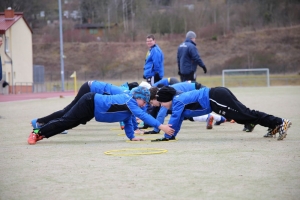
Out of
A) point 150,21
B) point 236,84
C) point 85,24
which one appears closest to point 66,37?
point 85,24

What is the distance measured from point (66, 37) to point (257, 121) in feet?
266

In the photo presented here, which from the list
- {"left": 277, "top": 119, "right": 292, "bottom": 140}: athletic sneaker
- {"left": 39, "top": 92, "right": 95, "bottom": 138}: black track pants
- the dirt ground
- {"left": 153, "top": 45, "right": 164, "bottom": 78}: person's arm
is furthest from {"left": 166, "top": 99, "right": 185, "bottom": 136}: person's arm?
{"left": 153, "top": 45, "right": 164, "bottom": 78}: person's arm

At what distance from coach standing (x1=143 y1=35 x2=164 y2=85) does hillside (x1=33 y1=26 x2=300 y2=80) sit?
5778 centimetres

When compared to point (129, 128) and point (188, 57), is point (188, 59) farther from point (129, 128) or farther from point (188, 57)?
point (129, 128)

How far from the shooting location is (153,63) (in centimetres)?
1625

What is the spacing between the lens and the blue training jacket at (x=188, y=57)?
1658 cm

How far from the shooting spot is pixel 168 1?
90.1 m

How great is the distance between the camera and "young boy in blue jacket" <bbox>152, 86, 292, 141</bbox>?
33.6 feet

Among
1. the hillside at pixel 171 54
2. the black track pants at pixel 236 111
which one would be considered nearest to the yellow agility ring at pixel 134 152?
the black track pants at pixel 236 111

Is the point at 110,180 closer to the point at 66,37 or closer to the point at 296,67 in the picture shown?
the point at 296,67

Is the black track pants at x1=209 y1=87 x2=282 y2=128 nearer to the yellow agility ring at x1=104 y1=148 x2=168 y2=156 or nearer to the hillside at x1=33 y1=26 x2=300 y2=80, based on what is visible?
the yellow agility ring at x1=104 y1=148 x2=168 y2=156

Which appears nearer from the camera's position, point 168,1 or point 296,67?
point 296,67

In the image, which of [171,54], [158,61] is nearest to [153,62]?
[158,61]

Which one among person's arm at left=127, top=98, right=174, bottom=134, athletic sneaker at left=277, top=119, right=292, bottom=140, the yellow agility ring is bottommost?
the yellow agility ring
